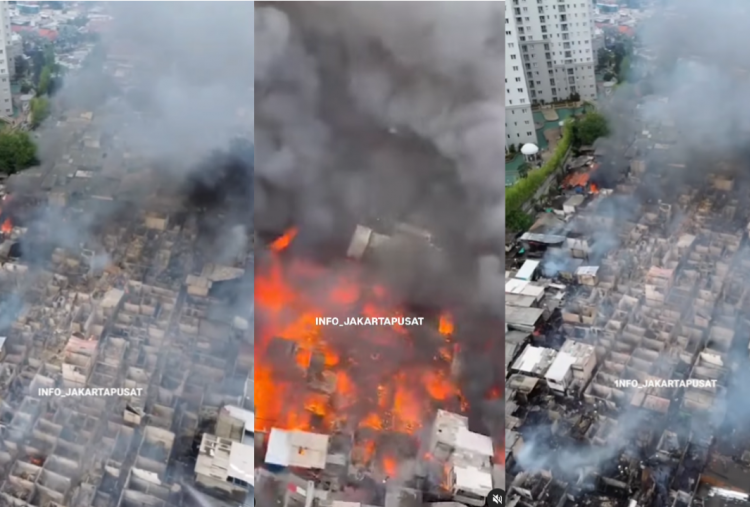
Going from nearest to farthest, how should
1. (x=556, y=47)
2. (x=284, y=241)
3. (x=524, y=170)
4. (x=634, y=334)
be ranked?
(x=284, y=241), (x=634, y=334), (x=524, y=170), (x=556, y=47)

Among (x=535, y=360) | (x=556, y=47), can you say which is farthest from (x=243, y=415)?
(x=556, y=47)

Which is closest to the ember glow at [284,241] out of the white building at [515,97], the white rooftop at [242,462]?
the white rooftop at [242,462]

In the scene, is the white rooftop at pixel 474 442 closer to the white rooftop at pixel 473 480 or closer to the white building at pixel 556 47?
the white rooftop at pixel 473 480

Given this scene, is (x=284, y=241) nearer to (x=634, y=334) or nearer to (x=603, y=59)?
(x=634, y=334)

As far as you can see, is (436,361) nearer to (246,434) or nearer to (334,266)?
(334,266)

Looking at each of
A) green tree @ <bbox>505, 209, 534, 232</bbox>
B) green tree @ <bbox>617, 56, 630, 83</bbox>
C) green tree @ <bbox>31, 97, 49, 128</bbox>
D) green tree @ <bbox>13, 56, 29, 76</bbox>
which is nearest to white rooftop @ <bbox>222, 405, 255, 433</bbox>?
green tree @ <bbox>505, 209, 534, 232</bbox>

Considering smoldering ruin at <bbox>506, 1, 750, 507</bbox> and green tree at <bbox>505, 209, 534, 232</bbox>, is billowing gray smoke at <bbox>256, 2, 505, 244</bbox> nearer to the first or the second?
green tree at <bbox>505, 209, 534, 232</bbox>
